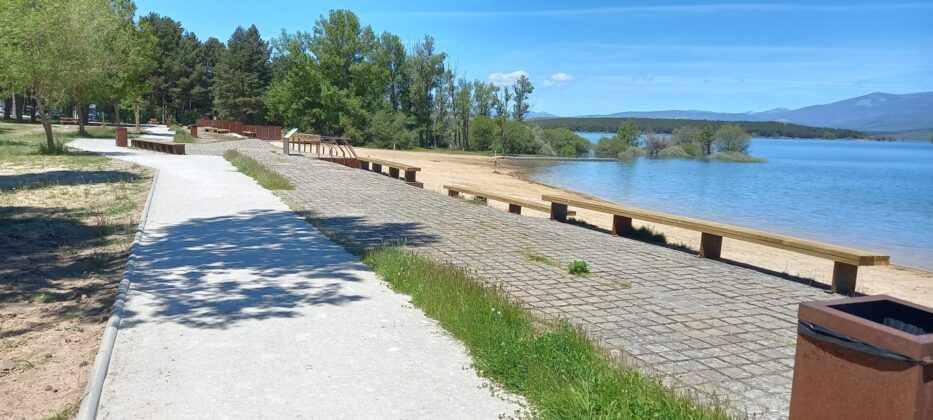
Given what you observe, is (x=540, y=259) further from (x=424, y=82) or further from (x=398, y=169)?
(x=424, y=82)

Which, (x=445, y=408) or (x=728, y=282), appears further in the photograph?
(x=728, y=282)

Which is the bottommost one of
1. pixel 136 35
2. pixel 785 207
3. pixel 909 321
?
pixel 785 207

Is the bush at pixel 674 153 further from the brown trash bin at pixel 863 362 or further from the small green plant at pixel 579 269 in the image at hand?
the brown trash bin at pixel 863 362

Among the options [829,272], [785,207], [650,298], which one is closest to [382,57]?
[785,207]

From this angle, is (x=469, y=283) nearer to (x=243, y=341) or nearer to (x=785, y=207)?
(x=243, y=341)

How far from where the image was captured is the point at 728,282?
7.68 m

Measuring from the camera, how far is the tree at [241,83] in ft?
237

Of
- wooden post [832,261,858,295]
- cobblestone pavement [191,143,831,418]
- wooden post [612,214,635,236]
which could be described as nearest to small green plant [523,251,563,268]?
cobblestone pavement [191,143,831,418]

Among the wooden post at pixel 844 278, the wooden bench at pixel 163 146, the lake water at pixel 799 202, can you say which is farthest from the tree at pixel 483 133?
the wooden post at pixel 844 278


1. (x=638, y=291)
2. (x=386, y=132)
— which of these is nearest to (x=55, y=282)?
(x=638, y=291)

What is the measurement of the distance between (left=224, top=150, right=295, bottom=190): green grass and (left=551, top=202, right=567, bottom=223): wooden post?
20.1 ft

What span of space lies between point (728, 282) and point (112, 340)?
20.1 feet

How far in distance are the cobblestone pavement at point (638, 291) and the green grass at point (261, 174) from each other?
211cm

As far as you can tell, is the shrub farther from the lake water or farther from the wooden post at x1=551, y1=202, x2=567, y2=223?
the wooden post at x1=551, y1=202, x2=567, y2=223
